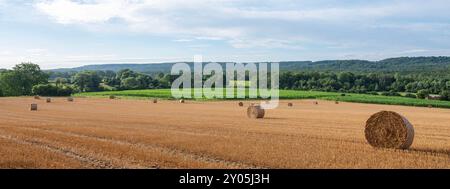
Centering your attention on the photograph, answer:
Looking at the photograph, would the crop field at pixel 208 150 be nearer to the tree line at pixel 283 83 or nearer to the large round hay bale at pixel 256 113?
the large round hay bale at pixel 256 113

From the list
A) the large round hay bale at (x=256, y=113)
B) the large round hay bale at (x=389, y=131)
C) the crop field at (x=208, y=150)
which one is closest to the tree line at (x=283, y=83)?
the large round hay bale at (x=256, y=113)

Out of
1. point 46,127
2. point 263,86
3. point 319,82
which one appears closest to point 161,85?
point 263,86

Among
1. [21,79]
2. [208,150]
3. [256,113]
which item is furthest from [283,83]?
[208,150]

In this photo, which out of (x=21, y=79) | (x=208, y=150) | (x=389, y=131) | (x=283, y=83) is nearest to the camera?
(x=208, y=150)

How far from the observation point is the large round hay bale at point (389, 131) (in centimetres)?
1640

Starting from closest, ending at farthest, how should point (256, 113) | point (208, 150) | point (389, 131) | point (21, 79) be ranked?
point (208, 150)
point (389, 131)
point (256, 113)
point (21, 79)

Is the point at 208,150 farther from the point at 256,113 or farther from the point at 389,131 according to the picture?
the point at 256,113

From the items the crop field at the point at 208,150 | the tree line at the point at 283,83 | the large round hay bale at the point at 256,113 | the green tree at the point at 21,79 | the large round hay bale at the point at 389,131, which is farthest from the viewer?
the green tree at the point at 21,79

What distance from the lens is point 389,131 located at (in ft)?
55.9

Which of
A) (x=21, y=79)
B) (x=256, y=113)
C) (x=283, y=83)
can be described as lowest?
(x=256, y=113)

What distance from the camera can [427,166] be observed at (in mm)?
12758

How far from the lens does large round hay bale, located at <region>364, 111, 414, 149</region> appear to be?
1640 centimetres
